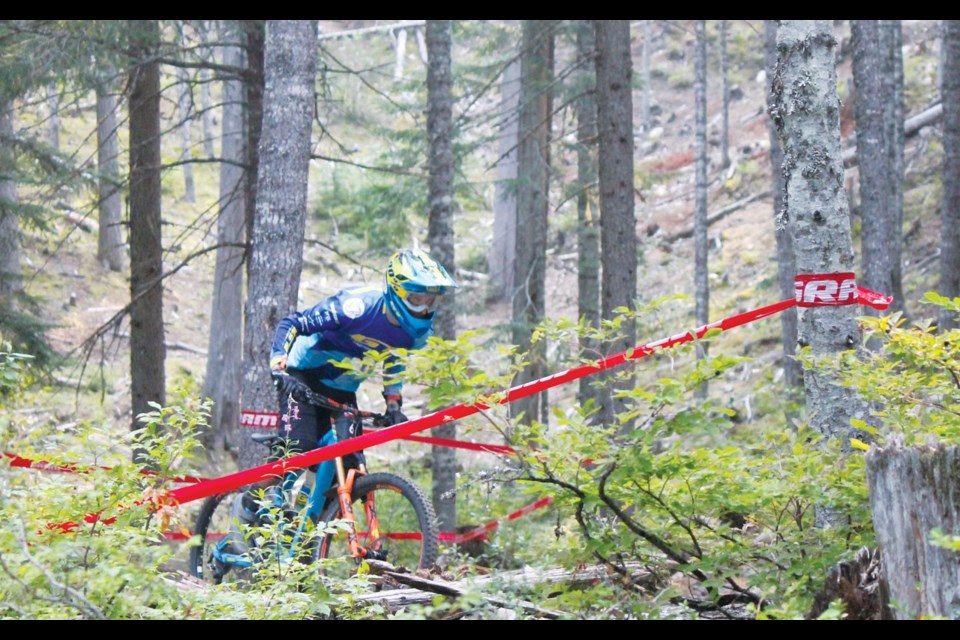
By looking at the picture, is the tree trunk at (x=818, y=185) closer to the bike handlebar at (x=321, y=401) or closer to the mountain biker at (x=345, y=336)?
the mountain biker at (x=345, y=336)

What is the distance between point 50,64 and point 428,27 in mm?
4772

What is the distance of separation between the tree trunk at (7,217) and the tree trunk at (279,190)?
370 cm

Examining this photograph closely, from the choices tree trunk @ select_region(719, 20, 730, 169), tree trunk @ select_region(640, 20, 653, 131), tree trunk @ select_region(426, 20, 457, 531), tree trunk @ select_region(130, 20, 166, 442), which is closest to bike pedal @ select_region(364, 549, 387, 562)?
tree trunk @ select_region(426, 20, 457, 531)

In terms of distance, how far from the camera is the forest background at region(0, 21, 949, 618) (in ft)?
14.1

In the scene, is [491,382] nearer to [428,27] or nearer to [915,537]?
[915,537]

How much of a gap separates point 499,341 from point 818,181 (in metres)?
13.7

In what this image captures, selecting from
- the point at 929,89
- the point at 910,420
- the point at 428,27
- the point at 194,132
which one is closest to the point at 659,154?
the point at 929,89

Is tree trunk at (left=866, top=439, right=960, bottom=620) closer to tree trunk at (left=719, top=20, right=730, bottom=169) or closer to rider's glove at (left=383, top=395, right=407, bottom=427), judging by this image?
rider's glove at (left=383, top=395, right=407, bottom=427)

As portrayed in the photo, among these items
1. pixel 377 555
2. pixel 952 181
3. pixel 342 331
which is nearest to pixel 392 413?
pixel 342 331

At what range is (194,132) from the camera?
43.2 m

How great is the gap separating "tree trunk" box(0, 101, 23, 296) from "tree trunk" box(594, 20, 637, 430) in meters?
6.48

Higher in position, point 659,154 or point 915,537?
point 659,154

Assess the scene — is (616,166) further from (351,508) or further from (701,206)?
(701,206)

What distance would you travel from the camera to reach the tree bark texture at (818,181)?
563cm
